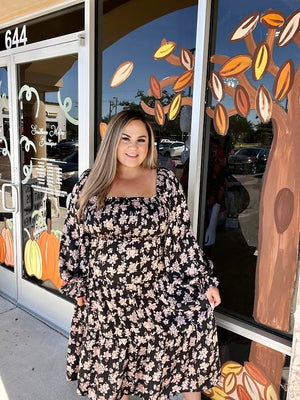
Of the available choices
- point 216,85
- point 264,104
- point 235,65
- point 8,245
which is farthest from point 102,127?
point 8,245

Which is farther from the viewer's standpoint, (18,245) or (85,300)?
(18,245)

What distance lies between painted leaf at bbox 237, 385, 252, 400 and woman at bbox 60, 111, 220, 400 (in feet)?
0.86

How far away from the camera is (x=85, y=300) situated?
1.88 m

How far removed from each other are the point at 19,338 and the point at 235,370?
1673 millimetres

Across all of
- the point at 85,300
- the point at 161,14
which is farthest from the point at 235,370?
the point at 161,14

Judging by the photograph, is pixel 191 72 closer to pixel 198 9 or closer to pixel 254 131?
pixel 198 9

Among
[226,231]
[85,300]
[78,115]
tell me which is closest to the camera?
[85,300]

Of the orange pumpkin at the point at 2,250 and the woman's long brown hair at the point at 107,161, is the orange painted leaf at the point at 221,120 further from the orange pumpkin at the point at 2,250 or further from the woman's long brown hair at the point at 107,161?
the orange pumpkin at the point at 2,250

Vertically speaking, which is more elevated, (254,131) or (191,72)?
(191,72)

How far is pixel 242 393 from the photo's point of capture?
79.4 inches

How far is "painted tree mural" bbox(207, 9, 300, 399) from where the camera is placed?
1682 mm

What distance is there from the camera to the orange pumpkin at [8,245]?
3.41 meters

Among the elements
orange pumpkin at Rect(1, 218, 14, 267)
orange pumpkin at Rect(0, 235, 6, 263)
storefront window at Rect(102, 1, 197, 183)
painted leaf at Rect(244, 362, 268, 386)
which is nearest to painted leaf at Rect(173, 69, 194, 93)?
storefront window at Rect(102, 1, 197, 183)

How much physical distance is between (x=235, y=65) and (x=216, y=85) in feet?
0.45
